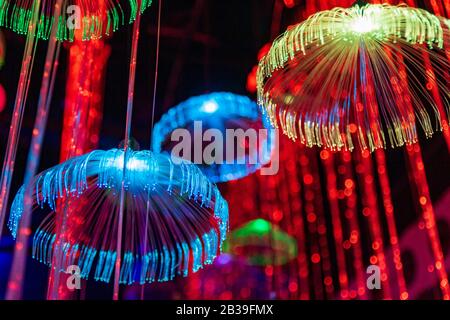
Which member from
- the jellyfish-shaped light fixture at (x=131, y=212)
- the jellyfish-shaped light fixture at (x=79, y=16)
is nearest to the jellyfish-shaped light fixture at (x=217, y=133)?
the jellyfish-shaped light fixture at (x=131, y=212)

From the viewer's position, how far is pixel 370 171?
5438 millimetres

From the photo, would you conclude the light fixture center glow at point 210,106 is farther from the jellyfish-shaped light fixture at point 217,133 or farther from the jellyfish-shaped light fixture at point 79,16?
the jellyfish-shaped light fixture at point 79,16

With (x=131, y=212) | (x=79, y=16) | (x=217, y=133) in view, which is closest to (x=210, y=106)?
(x=217, y=133)

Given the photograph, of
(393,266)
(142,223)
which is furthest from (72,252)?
(393,266)

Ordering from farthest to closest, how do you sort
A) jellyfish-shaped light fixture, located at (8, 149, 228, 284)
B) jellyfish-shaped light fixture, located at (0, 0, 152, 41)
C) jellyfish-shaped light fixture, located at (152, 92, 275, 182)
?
1. jellyfish-shaped light fixture, located at (152, 92, 275, 182)
2. jellyfish-shaped light fixture, located at (0, 0, 152, 41)
3. jellyfish-shaped light fixture, located at (8, 149, 228, 284)

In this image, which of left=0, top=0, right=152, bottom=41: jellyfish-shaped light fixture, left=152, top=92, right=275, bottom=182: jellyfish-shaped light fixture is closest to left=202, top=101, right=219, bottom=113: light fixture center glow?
left=152, top=92, right=275, bottom=182: jellyfish-shaped light fixture

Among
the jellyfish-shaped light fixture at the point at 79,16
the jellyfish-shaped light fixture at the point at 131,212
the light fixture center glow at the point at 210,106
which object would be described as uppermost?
the light fixture center glow at the point at 210,106

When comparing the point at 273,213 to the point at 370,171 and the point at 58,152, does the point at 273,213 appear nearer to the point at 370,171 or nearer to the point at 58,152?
the point at 370,171

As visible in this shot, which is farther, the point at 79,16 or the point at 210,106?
the point at 210,106

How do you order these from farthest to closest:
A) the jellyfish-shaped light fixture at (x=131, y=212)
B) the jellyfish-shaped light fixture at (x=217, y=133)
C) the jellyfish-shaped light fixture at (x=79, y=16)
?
the jellyfish-shaped light fixture at (x=217, y=133), the jellyfish-shaped light fixture at (x=79, y=16), the jellyfish-shaped light fixture at (x=131, y=212)

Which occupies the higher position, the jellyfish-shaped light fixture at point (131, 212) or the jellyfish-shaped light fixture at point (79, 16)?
the jellyfish-shaped light fixture at point (79, 16)

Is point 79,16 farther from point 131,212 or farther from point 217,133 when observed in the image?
point 217,133

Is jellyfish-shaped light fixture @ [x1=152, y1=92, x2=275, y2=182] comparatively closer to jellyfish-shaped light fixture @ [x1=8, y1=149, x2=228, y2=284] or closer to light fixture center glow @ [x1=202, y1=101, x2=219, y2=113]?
light fixture center glow @ [x1=202, y1=101, x2=219, y2=113]
